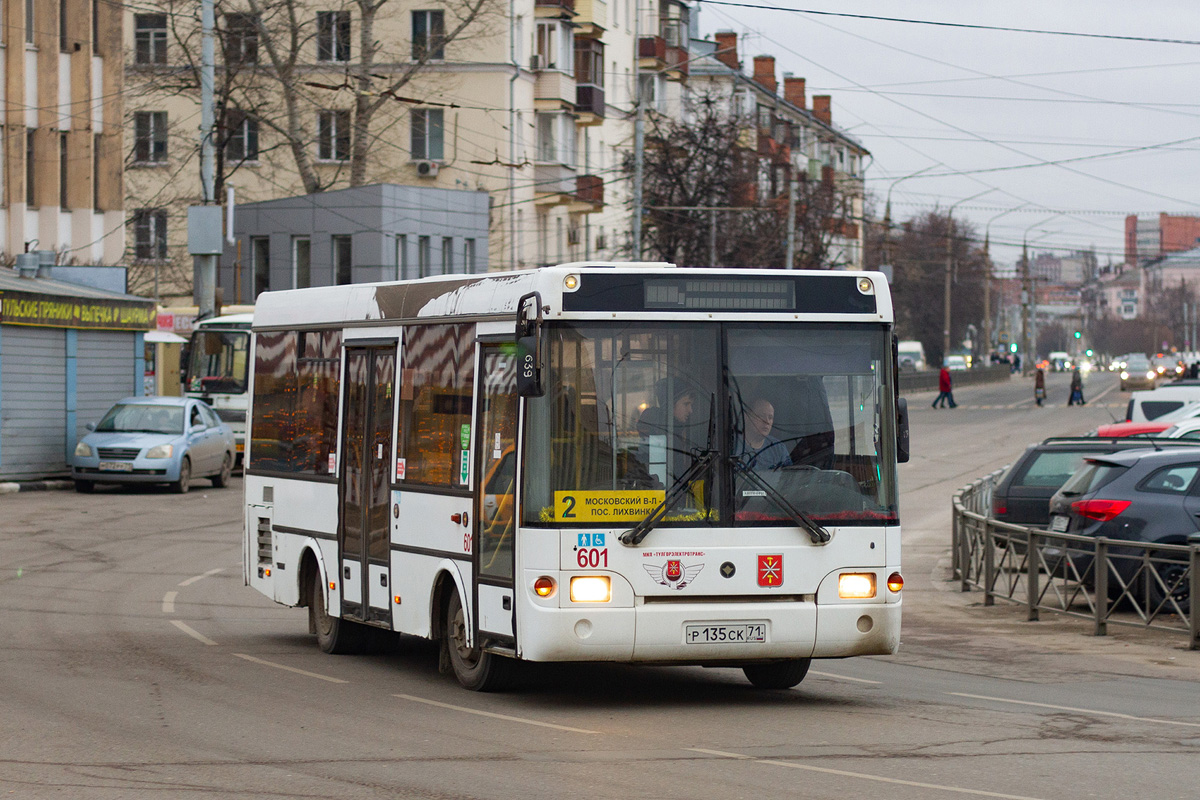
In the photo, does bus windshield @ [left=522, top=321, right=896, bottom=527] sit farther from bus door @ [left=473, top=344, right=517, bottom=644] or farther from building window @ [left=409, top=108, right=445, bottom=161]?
building window @ [left=409, top=108, right=445, bottom=161]

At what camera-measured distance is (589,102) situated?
64375 millimetres

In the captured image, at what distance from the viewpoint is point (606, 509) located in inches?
384

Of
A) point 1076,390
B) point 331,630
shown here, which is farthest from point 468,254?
point 331,630

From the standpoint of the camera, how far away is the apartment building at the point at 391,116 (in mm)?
58500

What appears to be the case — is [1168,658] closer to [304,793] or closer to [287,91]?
[304,793]

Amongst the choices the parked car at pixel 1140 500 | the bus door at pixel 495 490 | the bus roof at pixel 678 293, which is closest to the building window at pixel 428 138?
the parked car at pixel 1140 500

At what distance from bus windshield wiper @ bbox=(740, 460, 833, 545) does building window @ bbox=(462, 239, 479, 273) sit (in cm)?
4822

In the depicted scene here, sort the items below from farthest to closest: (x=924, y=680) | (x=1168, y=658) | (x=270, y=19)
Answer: (x=270, y=19) < (x=1168, y=658) < (x=924, y=680)

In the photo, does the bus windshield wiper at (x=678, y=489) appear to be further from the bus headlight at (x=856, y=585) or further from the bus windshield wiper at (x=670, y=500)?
the bus headlight at (x=856, y=585)

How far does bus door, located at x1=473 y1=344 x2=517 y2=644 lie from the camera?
10.0 metres

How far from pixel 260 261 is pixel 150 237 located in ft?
26.8

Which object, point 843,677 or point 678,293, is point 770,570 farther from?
point 843,677

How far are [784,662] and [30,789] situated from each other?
15.9 ft

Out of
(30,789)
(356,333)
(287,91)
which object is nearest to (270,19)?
(287,91)
